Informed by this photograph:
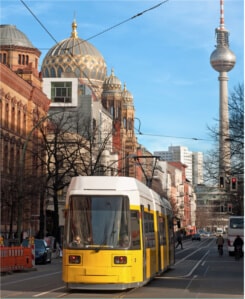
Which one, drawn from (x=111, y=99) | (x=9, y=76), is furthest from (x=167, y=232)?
(x=111, y=99)

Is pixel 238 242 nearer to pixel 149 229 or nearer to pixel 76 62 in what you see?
pixel 149 229

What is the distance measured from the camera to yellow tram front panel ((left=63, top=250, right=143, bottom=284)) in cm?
1877

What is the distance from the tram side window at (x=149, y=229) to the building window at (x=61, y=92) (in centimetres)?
7580

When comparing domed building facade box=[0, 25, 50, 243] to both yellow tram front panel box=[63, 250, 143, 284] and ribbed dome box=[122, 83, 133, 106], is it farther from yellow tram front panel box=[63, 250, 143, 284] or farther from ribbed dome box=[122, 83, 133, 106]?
ribbed dome box=[122, 83, 133, 106]

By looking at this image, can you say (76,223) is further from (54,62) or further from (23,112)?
(54,62)

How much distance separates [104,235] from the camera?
19125 mm

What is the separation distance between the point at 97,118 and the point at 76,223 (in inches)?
3365

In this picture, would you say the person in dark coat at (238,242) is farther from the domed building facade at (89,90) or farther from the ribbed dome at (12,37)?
the domed building facade at (89,90)

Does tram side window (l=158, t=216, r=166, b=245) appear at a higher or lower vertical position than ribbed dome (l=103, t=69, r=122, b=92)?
lower

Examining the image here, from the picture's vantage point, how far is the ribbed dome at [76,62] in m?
120

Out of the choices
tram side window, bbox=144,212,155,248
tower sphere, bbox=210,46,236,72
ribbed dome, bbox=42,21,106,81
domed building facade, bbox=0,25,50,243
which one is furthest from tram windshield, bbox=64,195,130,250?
tower sphere, bbox=210,46,236,72

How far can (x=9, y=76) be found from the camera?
196 ft

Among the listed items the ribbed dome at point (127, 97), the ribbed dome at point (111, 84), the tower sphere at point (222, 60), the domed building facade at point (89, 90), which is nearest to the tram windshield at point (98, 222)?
the domed building facade at point (89, 90)

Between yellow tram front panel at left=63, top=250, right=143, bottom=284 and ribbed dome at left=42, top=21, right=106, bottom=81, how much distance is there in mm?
97271
